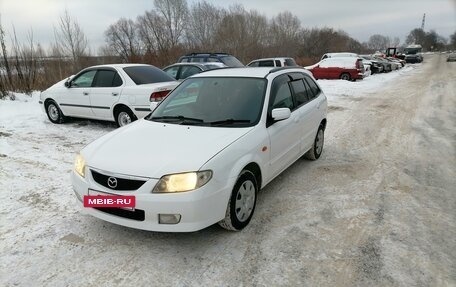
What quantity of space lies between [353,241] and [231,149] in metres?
1.50

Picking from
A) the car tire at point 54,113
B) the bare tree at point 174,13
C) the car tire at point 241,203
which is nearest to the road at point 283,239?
the car tire at point 241,203

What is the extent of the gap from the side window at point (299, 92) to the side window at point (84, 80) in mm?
5313

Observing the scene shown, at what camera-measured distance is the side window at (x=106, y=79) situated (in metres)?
8.14

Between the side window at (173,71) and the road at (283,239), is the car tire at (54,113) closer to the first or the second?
the road at (283,239)

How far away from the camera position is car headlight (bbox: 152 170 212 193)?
312 centimetres

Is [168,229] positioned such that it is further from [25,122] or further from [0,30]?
[0,30]

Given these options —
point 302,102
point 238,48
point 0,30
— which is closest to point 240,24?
point 238,48

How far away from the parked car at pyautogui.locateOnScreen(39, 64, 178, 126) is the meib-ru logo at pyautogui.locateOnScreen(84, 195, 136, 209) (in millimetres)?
4395

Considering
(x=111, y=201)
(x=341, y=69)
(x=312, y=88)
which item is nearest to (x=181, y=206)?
(x=111, y=201)

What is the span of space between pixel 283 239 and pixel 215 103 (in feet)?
5.90

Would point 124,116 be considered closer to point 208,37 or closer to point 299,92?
point 299,92

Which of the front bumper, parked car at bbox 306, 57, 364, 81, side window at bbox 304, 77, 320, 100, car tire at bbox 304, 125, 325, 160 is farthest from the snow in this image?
parked car at bbox 306, 57, 364, 81

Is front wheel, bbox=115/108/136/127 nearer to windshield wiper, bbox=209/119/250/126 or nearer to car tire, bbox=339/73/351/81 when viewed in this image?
windshield wiper, bbox=209/119/250/126

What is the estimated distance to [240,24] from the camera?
147ft
